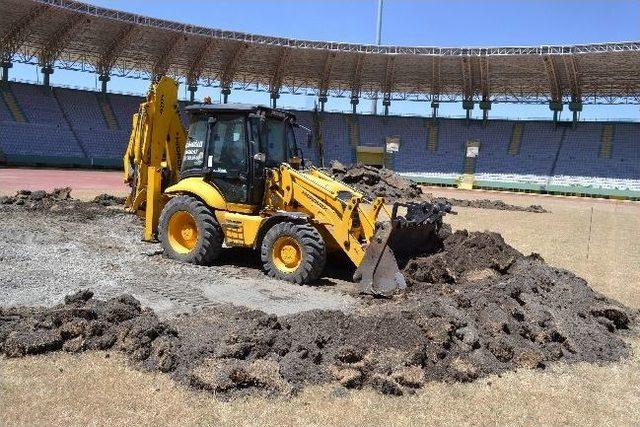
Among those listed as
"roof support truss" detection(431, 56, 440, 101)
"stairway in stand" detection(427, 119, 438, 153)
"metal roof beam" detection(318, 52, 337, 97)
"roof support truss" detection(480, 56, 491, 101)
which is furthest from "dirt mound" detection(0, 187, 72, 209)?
"stairway in stand" detection(427, 119, 438, 153)

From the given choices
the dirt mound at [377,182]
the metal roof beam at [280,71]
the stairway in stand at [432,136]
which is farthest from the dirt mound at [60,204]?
the stairway in stand at [432,136]

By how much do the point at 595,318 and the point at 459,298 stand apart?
1.67 meters

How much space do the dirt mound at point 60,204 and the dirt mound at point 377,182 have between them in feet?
38.1

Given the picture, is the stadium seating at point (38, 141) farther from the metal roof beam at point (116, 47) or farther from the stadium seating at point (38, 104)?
the metal roof beam at point (116, 47)

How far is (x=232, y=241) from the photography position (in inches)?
348

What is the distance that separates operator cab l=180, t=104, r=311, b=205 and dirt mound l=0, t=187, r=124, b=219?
5.73 m

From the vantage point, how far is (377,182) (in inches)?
1034

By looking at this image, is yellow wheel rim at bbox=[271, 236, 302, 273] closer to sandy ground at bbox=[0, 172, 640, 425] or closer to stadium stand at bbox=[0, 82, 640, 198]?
sandy ground at bbox=[0, 172, 640, 425]

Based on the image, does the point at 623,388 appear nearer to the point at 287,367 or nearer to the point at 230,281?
the point at 287,367

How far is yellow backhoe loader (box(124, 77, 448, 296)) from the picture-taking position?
26.0 feet

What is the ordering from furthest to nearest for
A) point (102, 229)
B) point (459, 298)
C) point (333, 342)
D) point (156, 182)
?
point (102, 229)
point (156, 182)
point (459, 298)
point (333, 342)

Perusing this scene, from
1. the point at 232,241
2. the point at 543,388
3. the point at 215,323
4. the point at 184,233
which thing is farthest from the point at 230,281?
the point at 543,388

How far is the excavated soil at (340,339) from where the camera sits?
491 centimetres

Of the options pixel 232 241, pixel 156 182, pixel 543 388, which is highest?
pixel 156 182
